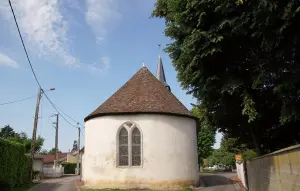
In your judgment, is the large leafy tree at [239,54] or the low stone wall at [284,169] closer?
the low stone wall at [284,169]

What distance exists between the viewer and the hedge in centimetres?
1895

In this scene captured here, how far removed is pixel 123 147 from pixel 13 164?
7.68m

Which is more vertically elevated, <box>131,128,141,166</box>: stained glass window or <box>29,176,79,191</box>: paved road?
<box>131,128,141,166</box>: stained glass window

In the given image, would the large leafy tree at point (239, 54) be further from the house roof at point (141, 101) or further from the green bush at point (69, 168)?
the green bush at point (69, 168)

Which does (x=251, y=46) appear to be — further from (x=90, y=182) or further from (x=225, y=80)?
(x=90, y=182)

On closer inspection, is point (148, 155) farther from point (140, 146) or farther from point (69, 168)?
point (69, 168)

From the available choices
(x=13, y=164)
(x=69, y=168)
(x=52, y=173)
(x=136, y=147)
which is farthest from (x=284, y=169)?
(x=69, y=168)

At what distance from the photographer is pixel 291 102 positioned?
9.34m

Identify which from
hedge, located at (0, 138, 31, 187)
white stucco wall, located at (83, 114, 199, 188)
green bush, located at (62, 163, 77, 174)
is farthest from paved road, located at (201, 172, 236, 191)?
green bush, located at (62, 163, 77, 174)

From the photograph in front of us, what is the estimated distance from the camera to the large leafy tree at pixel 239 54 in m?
8.78

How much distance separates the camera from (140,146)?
19.7 m

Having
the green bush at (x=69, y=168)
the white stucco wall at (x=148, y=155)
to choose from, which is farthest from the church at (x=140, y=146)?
the green bush at (x=69, y=168)

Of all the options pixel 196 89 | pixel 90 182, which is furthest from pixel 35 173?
pixel 196 89

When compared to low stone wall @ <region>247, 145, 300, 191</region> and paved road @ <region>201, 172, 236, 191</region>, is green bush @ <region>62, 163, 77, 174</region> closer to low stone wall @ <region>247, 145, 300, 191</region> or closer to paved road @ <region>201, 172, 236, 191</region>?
paved road @ <region>201, 172, 236, 191</region>
